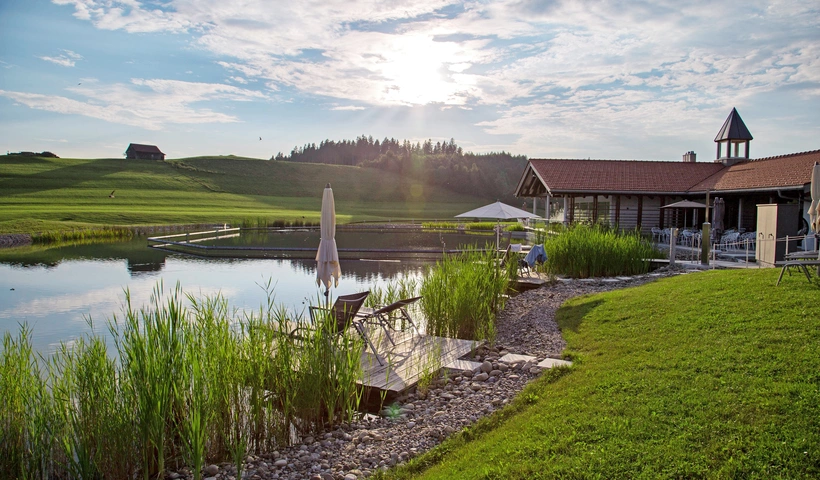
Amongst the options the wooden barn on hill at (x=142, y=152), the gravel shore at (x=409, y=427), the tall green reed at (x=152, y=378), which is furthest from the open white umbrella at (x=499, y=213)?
the wooden barn on hill at (x=142, y=152)

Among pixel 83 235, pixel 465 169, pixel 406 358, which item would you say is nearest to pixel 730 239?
pixel 406 358

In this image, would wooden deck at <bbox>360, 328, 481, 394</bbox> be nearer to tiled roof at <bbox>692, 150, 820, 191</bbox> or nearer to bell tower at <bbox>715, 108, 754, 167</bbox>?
tiled roof at <bbox>692, 150, 820, 191</bbox>

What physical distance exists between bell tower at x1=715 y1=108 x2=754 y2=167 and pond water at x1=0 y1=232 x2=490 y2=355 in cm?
1401

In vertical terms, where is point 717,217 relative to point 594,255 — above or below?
above

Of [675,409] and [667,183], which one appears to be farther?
[667,183]

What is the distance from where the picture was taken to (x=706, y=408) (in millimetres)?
3574

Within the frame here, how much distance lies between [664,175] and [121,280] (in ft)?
64.1

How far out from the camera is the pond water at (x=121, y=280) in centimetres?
860

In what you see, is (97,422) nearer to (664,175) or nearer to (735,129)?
(664,175)

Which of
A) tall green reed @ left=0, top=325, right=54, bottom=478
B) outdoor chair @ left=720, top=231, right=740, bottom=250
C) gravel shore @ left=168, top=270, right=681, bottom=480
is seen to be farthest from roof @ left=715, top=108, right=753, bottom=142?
tall green reed @ left=0, top=325, right=54, bottom=478

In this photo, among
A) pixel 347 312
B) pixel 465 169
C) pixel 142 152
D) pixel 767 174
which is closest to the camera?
pixel 347 312

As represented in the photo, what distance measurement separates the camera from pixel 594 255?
36.9 ft

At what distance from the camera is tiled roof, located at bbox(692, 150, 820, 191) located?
1554cm

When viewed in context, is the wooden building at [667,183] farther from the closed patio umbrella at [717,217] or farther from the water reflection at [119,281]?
the water reflection at [119,281]
